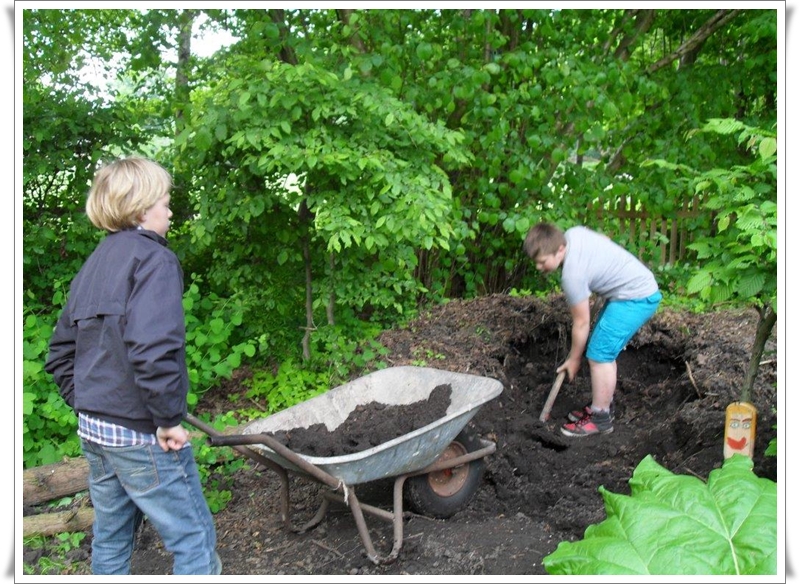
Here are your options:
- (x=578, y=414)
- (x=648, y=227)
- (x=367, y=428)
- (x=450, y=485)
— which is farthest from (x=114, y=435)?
(x=648, y=227)

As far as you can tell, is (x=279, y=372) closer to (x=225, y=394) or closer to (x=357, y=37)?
(x=225, y=394)

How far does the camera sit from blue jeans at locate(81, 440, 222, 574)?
259 cm

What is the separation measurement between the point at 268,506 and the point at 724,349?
3.56 meters

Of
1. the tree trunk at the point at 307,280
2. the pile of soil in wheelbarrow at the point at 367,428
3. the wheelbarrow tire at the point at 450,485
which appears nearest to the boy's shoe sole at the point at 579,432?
the wheelbarrow tire at the point at 450,485

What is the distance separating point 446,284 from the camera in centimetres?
713

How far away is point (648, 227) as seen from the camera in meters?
9.26

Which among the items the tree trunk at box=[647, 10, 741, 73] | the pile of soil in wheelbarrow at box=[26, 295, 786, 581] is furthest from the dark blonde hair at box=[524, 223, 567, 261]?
the tree trunk at box=[647, 10, 741, 73]

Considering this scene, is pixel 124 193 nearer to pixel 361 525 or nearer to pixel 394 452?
pixel 394 452

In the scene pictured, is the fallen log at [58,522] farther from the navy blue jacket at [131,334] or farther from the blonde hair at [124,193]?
the blonde hair at [124,193]

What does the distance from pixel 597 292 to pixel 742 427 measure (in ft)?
5.97

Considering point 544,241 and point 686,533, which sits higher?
point 544,241

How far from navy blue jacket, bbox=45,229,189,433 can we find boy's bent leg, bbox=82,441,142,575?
0.71ft

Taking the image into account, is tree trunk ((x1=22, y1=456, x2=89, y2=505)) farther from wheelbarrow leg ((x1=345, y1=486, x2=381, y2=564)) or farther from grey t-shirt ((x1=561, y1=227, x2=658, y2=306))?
grey t-shirt ((x1=561, y1=227, x2=658, y2=306))

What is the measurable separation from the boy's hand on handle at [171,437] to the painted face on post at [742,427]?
243cm
